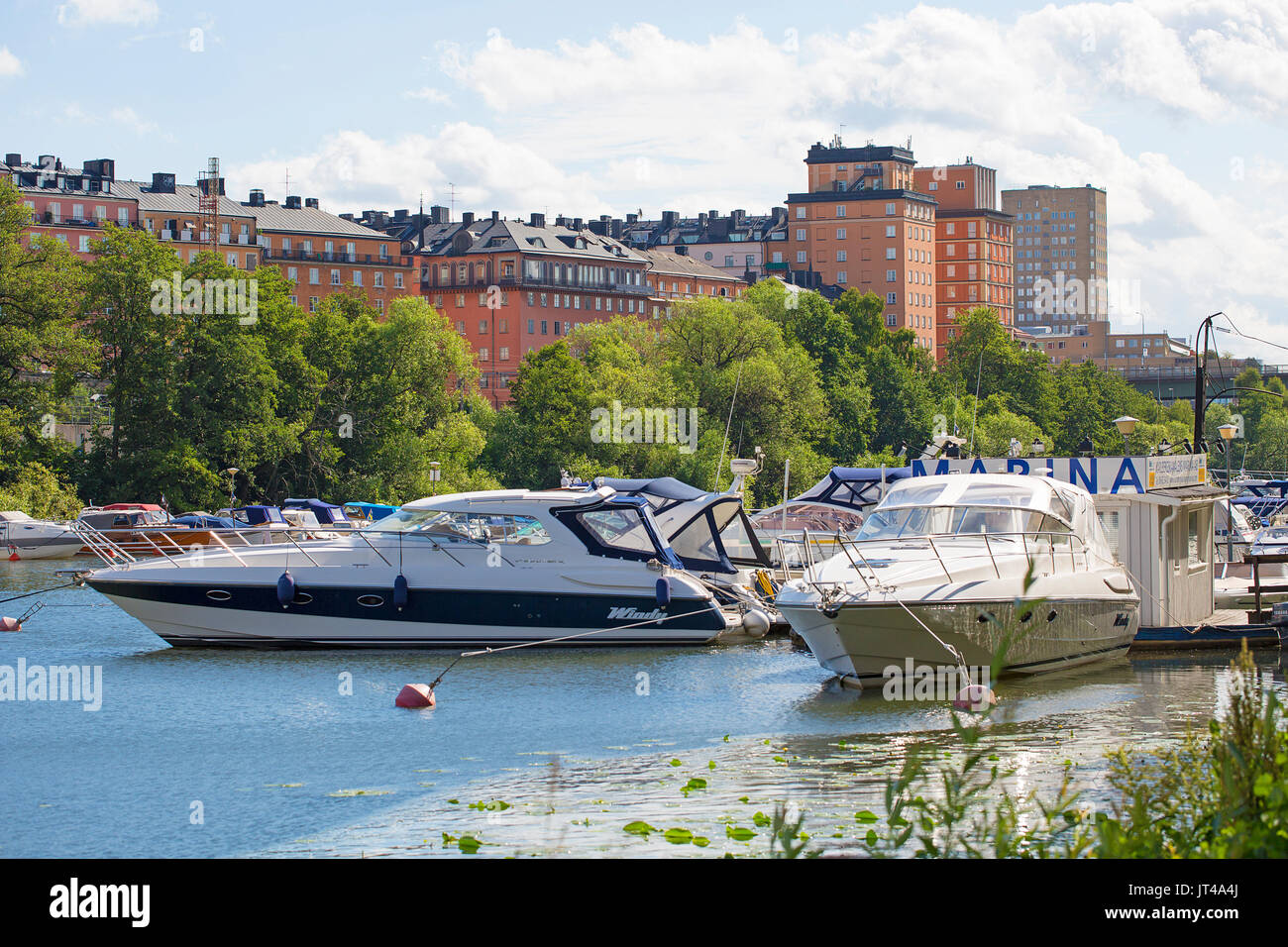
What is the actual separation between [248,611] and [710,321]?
64.5 meters

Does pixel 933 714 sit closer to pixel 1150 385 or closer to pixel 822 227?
pixel 822 227

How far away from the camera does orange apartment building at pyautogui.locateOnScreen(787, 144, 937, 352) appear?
16900 centimetres

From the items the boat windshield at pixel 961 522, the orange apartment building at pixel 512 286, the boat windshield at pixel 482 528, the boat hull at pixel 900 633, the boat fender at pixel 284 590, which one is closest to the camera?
the boat hull at pixel 900 633

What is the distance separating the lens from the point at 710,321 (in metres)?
90.3

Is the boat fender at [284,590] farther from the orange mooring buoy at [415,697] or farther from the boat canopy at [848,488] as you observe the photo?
the boat canopy at [848,488]

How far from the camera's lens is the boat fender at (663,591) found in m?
28.4

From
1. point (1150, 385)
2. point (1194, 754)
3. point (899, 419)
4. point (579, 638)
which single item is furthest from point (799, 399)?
point (1150, 385)

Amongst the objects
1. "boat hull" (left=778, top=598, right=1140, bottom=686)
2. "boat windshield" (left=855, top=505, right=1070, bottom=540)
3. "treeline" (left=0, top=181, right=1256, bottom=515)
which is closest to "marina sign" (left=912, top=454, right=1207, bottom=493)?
"boat windshield" (left=855, top=505, right=1070, bottom=540)

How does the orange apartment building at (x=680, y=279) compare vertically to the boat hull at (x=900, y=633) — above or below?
above

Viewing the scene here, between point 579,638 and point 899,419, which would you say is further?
point 899,419

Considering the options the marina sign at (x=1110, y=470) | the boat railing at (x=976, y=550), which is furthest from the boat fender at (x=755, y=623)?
the boat railing at (x=976, y=550)

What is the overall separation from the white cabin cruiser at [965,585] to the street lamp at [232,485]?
2042 inches
